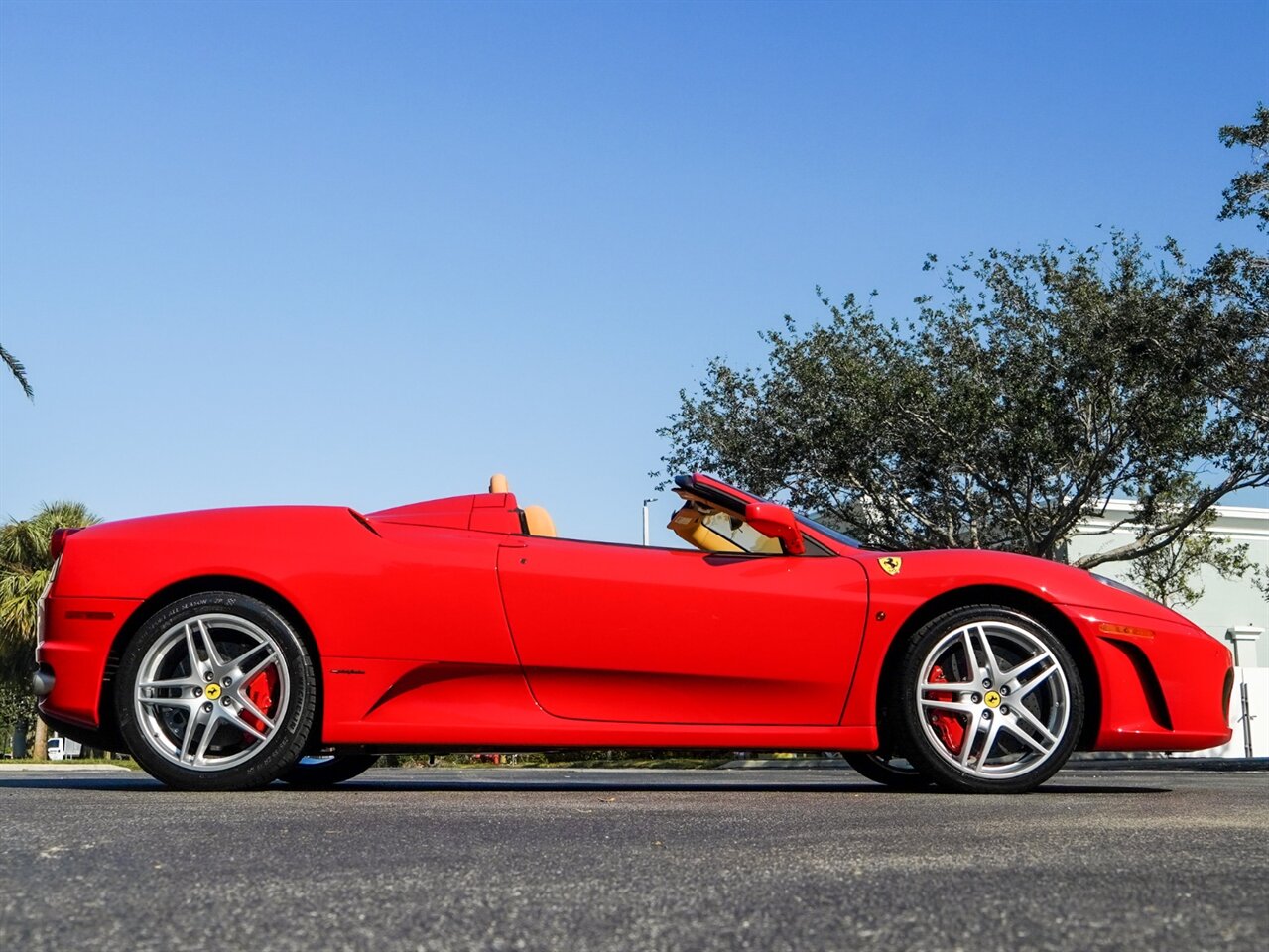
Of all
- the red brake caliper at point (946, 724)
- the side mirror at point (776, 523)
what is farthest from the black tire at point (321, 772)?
the red brake caliper at point (946, 724)

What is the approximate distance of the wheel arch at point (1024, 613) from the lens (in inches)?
221

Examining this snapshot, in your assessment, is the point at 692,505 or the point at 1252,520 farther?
the point at 1252,520

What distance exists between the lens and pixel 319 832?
3.74 meters

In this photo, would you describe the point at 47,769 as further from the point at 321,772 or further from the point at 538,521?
the point at 538,521

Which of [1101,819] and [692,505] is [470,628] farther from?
[1101,819]

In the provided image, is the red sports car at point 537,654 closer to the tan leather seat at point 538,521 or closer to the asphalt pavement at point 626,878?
the tan leather seat at point 538,521

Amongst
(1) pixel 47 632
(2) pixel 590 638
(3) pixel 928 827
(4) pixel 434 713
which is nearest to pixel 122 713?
(1) pixel 47 632

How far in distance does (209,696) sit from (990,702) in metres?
2.91

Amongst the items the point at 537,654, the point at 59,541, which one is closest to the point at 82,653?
the point at 59,541

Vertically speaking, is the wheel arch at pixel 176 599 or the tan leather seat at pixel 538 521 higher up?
the tan leather seat at pixel 538 521

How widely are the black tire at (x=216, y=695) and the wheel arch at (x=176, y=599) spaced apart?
0.06 meters

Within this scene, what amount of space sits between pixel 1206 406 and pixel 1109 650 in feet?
61.1

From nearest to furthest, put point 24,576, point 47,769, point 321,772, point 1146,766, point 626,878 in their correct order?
point 626,878, point 321,772, point 1146,766, point 47,769, point 24,576

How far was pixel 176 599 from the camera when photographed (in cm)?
557
